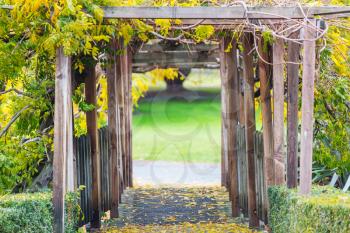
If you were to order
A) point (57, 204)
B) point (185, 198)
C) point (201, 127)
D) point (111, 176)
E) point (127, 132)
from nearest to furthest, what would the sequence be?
point (57, 204)
point (111, 176)
point (185, 198)
point (127, 132)
point (201, 127)

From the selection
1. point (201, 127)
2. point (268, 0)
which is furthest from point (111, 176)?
point (201, 127)

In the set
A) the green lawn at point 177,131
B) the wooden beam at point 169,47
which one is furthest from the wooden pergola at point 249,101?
the green lawn at point 177,131

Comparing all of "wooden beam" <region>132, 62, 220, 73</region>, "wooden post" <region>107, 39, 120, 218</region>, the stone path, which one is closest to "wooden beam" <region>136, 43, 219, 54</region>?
"wooden beam" <region>132, 62, 220, 73</region>

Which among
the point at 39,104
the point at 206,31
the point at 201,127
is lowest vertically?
the point at 201,127

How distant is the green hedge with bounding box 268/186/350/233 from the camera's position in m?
5.95

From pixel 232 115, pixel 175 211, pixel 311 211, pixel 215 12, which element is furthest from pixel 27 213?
pixel 175 211

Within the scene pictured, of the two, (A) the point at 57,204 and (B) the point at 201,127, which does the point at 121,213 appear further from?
(B) the point at 201,127

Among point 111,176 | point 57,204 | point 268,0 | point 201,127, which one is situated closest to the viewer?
point 57,204

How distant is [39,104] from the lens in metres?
8.85

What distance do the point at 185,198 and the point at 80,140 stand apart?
5.02m

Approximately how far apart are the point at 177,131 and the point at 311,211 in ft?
92.1

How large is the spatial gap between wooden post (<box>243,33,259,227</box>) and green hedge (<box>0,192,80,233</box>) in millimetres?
3081

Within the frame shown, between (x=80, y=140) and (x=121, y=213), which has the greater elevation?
(x=80, y=140)

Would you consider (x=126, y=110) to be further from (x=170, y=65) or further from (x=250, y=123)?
(x=250, y=123)
